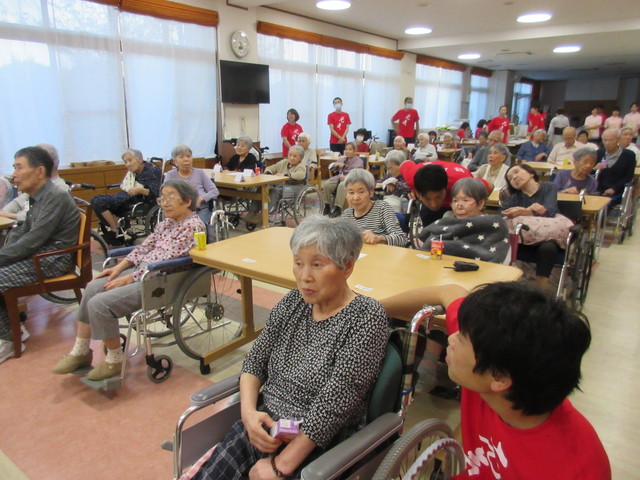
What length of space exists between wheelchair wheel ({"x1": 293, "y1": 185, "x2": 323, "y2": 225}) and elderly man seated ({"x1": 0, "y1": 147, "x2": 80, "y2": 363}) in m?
3.05

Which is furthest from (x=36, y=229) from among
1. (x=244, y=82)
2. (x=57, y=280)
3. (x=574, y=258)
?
(x=244, y=82)

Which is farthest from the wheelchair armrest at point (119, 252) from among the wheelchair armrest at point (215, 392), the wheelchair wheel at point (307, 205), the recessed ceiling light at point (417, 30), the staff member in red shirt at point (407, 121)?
the staff member in red shirt at point (407, 121)

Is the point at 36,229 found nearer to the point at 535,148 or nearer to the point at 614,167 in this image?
the point at 614,167

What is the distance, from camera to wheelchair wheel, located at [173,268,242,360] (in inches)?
92.5

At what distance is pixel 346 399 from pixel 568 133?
5716 mm

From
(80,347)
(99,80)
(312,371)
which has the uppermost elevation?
(99,80)

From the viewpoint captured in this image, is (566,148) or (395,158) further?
(566,148)

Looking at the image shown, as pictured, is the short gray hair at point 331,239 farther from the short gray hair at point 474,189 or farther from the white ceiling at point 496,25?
the white ceiling at point 496,25

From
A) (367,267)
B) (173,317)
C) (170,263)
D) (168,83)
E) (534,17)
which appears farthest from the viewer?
(534,17)

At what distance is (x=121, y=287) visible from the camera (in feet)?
7.39

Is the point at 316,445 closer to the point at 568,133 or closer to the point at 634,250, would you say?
the point at 634,250

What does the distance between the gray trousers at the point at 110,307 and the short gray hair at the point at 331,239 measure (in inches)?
48.5

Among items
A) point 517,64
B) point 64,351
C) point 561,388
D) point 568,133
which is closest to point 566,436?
point 561,388

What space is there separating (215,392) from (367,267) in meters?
0.92
